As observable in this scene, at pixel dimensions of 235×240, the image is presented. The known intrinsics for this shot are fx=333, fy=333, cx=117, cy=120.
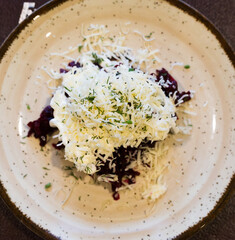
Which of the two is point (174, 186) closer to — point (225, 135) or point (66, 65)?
point (225, 135)

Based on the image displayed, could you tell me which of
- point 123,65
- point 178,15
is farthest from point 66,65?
point 178,15

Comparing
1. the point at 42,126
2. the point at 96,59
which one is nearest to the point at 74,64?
the point at 96,59

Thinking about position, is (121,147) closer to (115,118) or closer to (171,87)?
(115,118)

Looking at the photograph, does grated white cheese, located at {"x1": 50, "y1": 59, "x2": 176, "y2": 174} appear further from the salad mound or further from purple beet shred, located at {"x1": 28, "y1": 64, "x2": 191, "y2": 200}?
purple beet shred, located at {"x1": 28, "y1": 64, "x2": 191, "y2": 200}

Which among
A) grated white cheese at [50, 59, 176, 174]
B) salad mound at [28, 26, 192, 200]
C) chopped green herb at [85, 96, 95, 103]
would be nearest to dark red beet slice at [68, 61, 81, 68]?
salad mound at [28, 26, 192, 200]

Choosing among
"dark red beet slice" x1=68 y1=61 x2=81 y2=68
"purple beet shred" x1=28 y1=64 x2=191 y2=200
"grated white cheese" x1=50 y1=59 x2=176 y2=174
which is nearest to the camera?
"grated white cheese" x1=50 y1=59 x2=176 y2=174
